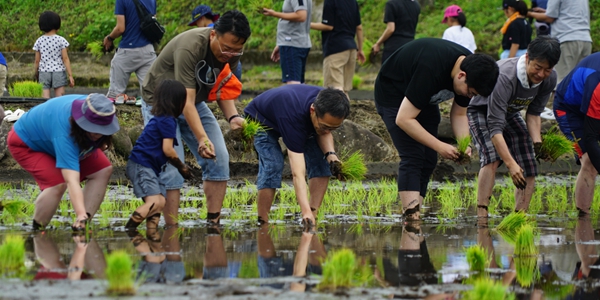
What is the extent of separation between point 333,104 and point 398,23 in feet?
22.4

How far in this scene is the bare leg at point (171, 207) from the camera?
6.80 meters

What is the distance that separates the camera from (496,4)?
19.4 m

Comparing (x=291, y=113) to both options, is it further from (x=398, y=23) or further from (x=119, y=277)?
(x=398, y=23)

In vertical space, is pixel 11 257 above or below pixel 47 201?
below

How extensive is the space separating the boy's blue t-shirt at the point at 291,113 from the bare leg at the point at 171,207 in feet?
2.81

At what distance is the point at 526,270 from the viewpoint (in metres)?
4.88

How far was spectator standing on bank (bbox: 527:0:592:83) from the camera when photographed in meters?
12.1

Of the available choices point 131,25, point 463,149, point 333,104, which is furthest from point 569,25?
point 333,104

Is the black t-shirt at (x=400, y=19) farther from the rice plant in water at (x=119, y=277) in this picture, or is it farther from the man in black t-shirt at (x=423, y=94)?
the rice plant in water at (x=119, y=277)

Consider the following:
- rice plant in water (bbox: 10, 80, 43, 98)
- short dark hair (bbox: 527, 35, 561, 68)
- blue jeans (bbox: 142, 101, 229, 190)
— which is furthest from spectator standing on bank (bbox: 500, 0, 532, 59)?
blue jeans (bbox: 142, 101, 229, 190)

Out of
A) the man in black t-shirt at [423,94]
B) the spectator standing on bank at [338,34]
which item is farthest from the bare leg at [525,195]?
the spectator standing on bank at [338,34]

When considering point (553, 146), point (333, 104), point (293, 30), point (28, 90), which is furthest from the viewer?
point (28, 90)

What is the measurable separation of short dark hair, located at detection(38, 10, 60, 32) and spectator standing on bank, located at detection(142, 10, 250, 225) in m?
5.31

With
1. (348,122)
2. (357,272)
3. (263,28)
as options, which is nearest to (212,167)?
(357,272)
